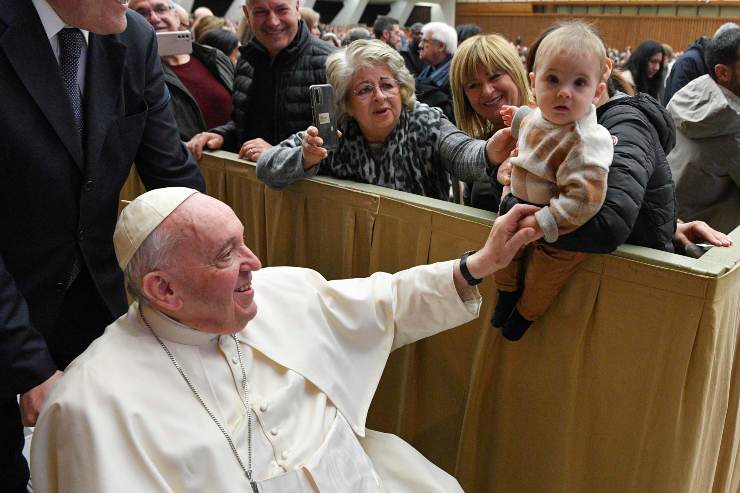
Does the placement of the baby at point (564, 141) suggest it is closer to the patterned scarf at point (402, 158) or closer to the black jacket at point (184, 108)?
the patterned scarf at point (402, 158)

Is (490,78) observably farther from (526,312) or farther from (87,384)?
(87,384)

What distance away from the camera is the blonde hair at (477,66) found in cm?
242

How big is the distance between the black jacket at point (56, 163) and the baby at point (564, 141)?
1159 mm

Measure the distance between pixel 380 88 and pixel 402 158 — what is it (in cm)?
26

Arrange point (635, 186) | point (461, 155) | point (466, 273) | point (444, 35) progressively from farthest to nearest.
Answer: point (444, 35) → point (461, 155) → point (466, 273) → point (635, 186)

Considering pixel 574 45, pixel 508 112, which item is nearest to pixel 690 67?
pixel 508 112

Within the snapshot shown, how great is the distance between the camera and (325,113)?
2.22m

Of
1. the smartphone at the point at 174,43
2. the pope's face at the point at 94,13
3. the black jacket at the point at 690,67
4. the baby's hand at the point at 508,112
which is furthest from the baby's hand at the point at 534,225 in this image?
the black jacket at the point at 690,67

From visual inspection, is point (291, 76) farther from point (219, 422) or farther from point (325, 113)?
point (219, 422)

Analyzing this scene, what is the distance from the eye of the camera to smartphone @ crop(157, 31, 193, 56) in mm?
3219

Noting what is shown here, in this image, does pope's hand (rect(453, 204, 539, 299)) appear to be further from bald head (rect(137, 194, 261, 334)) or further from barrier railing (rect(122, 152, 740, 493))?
bald head (rect(137, 194, 261, 334))

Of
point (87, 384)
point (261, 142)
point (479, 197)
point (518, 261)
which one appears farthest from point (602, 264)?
point (261, 142)

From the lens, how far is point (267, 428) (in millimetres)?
1644

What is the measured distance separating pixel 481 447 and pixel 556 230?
3.08 feet
